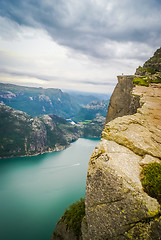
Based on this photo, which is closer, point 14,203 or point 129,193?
point 129,193

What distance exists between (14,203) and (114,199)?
9388cm

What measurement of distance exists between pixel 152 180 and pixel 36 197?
94.6 metres

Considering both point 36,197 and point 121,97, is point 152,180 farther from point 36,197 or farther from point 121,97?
point 36,197

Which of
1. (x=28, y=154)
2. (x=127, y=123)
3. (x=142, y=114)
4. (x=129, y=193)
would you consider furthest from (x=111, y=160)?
(x=28, y=154)

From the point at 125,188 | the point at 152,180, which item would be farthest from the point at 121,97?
the point at 125,188

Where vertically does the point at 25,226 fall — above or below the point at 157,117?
below

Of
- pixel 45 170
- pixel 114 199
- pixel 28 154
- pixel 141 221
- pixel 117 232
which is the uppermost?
pixel 114 199

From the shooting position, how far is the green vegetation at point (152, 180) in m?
5.79

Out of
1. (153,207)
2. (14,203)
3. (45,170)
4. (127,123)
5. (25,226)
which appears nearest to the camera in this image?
(153,207)

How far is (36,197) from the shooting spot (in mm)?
83500

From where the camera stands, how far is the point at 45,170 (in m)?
126

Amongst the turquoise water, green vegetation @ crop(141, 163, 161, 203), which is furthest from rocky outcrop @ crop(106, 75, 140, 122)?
the turquoise water

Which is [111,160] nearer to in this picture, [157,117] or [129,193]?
[129,193]

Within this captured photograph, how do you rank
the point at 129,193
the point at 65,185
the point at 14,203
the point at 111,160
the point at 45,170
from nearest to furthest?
the point at 129,193 < the point at 111,160 < the point at 14,203 < the point at 65,185 < the point at 45,170
